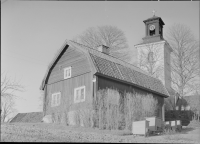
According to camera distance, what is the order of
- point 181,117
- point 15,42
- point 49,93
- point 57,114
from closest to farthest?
point 15,42
point 57,114
point 49,93
point 181,117

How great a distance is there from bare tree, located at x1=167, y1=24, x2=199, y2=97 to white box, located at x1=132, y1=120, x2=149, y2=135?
559 centimetres

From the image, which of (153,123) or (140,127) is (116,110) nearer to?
(140,127)

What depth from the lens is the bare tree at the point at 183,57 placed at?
668 inches

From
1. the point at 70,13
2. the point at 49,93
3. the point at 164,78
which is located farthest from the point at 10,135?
the point at 164,78

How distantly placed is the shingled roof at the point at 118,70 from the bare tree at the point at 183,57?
2406 mm

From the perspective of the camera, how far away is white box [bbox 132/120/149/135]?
12.4m

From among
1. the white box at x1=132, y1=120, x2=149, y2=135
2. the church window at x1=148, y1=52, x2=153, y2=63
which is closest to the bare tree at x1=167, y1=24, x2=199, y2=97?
the church window at x1=148, y1=52, x2=153, y2=63

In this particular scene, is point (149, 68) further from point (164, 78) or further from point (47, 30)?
point (47, 30)

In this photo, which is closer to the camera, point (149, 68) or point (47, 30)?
point (47, 30)

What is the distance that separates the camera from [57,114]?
15422 millimetres

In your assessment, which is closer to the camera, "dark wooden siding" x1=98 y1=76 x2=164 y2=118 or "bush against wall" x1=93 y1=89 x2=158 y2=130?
"bush against wall" x1=93 y1=89 x2=158 y2=130

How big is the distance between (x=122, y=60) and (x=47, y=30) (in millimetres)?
8684

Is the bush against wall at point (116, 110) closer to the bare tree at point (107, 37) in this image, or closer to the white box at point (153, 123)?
the white box at point (153, 123)

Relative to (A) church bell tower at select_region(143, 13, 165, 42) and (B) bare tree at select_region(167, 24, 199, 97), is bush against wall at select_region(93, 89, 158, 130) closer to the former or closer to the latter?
(B) bare tree at select_region(167, 24, 199, 97)
